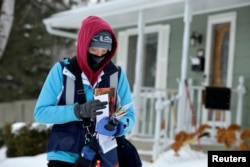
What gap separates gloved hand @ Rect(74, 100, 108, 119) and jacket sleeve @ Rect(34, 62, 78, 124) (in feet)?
0.10

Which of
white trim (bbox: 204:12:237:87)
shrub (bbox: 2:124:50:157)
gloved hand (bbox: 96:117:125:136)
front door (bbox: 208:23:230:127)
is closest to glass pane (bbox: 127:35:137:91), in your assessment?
white trim (bbox: 204:12:237:87)

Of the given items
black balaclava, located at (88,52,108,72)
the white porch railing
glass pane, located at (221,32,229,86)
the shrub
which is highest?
glass pane, located at (221,32,229,86)

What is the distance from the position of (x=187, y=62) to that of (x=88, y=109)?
5923 millimetres

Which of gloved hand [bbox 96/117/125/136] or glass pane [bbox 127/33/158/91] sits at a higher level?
glass pane [bbox 127/33/158/91]

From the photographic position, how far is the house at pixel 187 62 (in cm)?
724

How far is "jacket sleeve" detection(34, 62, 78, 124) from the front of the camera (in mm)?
2193

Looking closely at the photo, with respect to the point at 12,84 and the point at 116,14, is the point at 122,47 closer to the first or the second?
the point at 116,14

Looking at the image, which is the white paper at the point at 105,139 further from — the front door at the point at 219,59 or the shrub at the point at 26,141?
the shrub at the point at 26,141

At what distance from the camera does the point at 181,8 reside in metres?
8.18

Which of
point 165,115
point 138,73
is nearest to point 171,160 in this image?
point 165,115

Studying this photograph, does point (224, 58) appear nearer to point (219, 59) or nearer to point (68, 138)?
point (219, 59)

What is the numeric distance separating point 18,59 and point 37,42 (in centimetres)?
92

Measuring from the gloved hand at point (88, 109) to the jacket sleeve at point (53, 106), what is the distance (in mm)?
30

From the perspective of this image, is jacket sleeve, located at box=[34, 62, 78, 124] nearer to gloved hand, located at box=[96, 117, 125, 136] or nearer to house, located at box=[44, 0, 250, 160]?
gloved hand, located at box=[96, 117, 125, 136]
